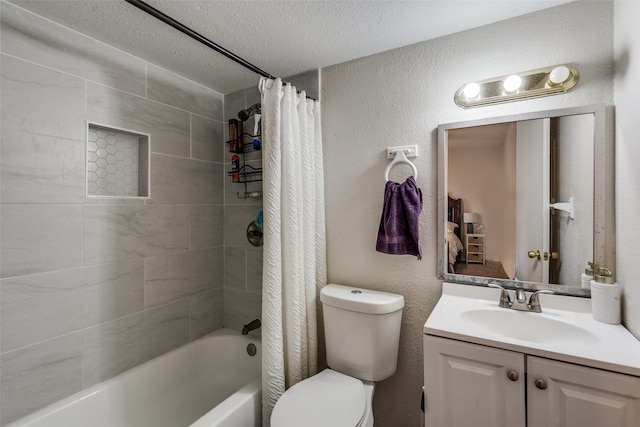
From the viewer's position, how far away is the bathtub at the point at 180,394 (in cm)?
133

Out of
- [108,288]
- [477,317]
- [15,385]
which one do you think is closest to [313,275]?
[477,317]

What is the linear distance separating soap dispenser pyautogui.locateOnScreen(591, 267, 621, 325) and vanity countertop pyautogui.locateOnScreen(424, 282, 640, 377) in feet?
0.09

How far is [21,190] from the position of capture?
126cm

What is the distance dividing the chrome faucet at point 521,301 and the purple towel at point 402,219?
1.32ft

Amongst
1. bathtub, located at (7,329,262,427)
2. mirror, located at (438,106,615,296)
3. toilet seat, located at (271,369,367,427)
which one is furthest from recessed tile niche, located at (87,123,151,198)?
mirror, located at (438,106,615,296)

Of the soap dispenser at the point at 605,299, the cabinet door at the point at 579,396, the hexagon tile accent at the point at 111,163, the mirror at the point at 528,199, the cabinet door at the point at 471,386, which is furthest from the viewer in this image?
the hexagon tile accent at the point at 111,163

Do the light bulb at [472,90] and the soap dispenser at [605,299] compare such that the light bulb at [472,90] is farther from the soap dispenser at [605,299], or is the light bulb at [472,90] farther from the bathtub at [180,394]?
the bathtub at [180,394]

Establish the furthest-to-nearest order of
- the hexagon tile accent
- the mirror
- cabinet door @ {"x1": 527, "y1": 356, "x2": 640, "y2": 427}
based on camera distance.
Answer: the hexagon tile accent → the mirror → cabinet door @ {"x1": 527, "y1": 356, "x2": 640, "y2": 427}

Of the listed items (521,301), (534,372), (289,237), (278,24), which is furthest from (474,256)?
(278,24)

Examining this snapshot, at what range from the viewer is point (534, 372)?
0.94m

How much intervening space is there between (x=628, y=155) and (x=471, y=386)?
102 cm

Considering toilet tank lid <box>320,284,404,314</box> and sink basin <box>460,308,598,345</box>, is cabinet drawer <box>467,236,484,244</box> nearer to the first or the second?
sink basin <box>460,308,598,345</box>

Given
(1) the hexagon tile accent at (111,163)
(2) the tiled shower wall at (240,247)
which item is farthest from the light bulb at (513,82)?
(1) the hexagon tile accent at (111,163)

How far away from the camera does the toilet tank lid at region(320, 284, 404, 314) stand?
1414 mm
